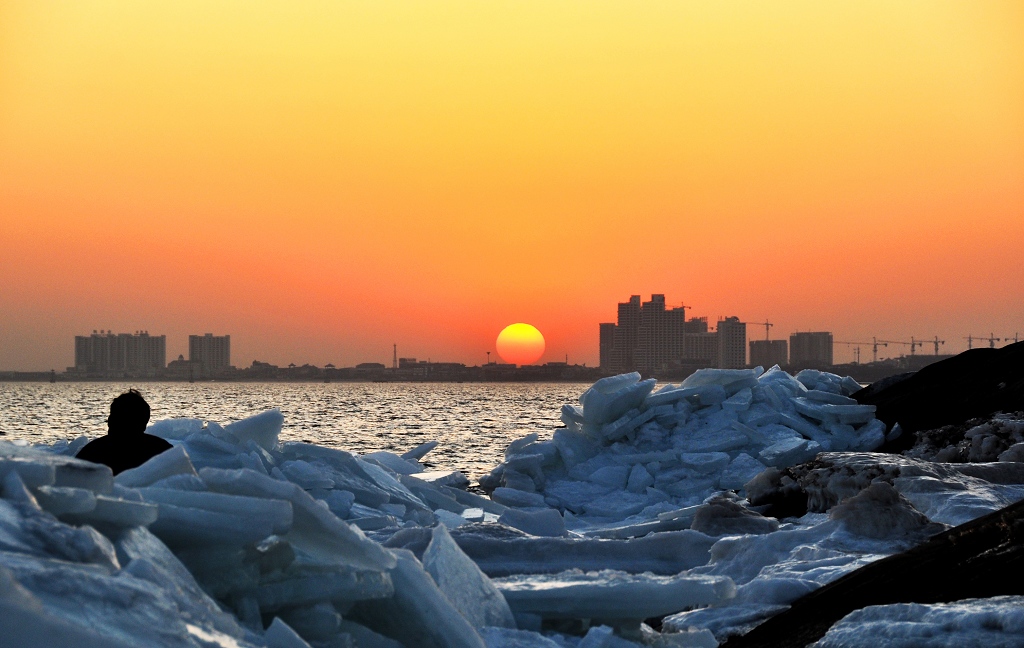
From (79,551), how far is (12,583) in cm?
42

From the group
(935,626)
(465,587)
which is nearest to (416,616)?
(465,587)

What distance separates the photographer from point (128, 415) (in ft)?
19.2

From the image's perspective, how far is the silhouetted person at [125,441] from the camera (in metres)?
5.82

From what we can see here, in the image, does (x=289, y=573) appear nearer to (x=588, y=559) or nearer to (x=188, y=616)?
(x=188, y=616)

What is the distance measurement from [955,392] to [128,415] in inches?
518

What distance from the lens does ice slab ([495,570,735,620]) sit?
4.17m

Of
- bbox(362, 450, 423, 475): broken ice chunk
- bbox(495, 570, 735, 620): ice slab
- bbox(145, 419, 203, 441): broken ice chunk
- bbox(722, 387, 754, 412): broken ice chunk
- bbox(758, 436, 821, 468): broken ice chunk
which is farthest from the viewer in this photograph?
bbox(722, 387, 754, 412): broken ice chunk

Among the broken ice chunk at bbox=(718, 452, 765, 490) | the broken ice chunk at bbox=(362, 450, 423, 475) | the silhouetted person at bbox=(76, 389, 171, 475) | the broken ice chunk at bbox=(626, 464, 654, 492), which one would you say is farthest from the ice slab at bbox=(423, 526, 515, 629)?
the broken ice chunk at bbox=(718, 452, 765, 490)

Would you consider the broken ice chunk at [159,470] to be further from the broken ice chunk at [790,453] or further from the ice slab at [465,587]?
the broken ice chunk at [790,453]

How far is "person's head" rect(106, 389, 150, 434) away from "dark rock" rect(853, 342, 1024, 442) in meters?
11.5

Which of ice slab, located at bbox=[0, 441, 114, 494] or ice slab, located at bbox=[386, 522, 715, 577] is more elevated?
ice slab, located at bbox=[0, 441, 114, 494]

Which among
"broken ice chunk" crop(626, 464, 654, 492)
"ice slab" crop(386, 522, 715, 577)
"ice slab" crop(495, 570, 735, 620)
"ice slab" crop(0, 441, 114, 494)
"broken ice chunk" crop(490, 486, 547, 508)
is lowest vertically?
"broken ice chunk" crop(490, 486, 547, 508)

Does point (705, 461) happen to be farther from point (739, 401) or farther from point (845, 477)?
point (845, 477)

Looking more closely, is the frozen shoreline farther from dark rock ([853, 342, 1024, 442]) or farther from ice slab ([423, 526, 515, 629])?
dark rock ([853, 342, 1024, 442])
